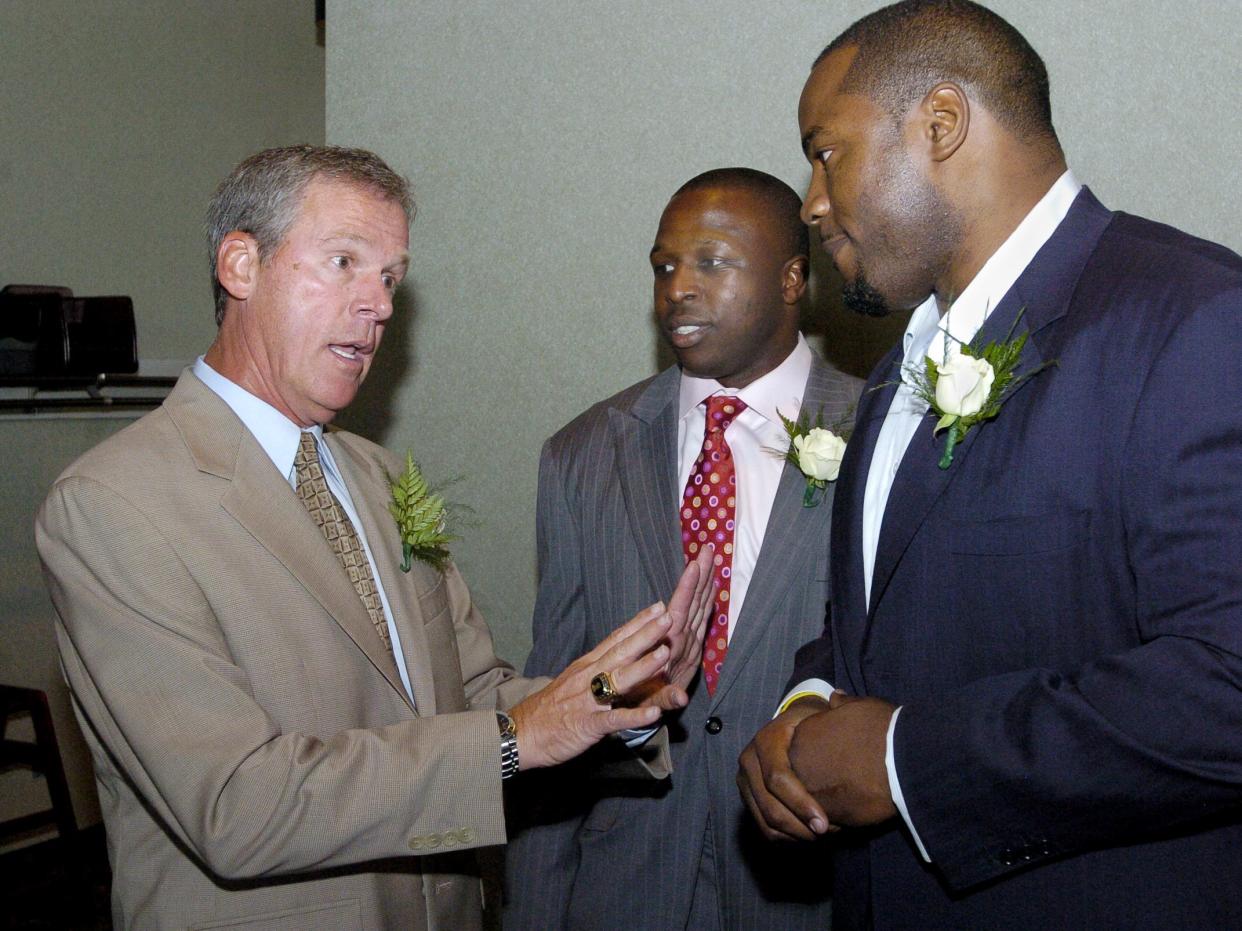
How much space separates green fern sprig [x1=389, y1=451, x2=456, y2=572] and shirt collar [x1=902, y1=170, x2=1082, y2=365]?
1.03 meters

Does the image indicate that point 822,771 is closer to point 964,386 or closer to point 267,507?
point 964,386

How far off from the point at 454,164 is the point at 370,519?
1.77 m

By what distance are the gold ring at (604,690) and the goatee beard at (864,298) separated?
76 centimetres

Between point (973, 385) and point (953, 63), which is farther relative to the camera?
point (953, 63)

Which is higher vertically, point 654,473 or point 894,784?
point 654,473

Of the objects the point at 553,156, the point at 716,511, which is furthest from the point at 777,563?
the point at 553,156

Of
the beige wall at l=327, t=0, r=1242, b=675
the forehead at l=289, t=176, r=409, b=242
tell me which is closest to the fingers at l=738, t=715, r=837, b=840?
the forehead at l=289, t=176, r=409, b=242

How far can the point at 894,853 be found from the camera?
5.50 ft

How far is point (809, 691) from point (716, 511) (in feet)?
2.42

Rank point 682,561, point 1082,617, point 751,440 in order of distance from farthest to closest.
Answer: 1. point 751,440
2. point 682,561
3. point 1082,617

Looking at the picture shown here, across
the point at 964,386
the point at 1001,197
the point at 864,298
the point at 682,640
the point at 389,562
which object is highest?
the point at 1001,197

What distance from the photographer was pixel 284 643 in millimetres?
1811

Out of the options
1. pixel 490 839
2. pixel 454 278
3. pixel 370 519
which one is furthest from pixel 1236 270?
pixel 454 278

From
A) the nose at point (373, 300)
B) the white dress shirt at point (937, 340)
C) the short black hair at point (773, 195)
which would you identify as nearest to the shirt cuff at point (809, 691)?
the white dress shirt at point (937, 340)
